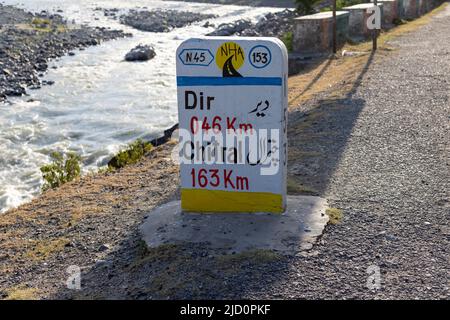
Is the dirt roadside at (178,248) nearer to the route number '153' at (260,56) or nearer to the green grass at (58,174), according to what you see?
the green grass at (58,174)

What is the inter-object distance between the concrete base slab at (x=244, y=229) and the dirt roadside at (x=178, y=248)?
0.48 feet

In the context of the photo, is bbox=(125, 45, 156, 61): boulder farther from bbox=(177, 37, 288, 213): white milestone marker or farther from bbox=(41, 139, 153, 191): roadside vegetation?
bbox=(177, 37, 288, 213): white milestone marker

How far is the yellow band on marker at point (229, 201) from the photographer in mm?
6117

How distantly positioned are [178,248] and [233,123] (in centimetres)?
128

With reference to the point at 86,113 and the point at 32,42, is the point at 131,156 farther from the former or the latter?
the point at 32,42

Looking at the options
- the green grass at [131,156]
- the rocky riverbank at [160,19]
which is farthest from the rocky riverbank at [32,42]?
the green grass at [131,156]

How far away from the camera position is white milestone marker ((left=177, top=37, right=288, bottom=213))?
231 inches

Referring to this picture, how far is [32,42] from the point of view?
107 feet

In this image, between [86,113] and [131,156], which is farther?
[86,113]

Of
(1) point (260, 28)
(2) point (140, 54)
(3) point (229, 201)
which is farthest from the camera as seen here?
(1) point (260, 28)

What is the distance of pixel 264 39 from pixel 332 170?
2.40m

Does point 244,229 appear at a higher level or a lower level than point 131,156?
higher

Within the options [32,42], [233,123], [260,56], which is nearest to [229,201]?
[233,123]
